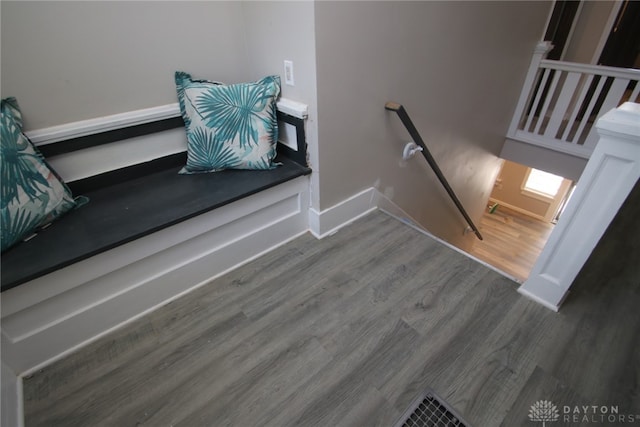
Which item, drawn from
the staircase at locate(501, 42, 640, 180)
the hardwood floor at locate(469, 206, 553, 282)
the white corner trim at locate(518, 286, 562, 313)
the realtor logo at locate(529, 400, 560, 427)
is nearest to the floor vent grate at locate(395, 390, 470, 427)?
the realtor logo at locate(529, 400, 560, 427)

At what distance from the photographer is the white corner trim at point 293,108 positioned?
1.48 metres

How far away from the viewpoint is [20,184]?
3.69 feet

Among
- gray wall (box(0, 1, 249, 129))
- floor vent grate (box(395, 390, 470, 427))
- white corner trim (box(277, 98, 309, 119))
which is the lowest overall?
floor vent grate (box(395, 390, 470, 427))

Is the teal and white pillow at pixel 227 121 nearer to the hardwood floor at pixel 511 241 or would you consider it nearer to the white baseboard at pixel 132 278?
the white baseboard at pixel 132 278

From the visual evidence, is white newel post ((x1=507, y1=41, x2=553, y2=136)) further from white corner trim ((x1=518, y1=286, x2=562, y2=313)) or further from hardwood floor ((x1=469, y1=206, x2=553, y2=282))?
white corner trim ((x1=518, y1=286, x2=562, y2=313))

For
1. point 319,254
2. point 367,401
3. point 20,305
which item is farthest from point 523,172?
point 20,305

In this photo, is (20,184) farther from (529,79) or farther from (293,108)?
(529,79)

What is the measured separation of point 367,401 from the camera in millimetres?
1074

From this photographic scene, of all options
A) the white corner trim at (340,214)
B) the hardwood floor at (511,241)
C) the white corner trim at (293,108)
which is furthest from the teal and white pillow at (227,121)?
the hardwood floor at (511,241)

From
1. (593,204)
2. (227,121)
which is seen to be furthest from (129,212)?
(593,204)

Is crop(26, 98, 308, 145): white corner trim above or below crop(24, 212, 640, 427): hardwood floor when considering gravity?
above

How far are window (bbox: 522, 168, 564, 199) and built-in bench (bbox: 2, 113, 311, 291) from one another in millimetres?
5042

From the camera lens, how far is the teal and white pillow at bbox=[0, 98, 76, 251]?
109 cm

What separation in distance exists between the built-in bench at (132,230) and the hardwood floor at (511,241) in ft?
11.5
